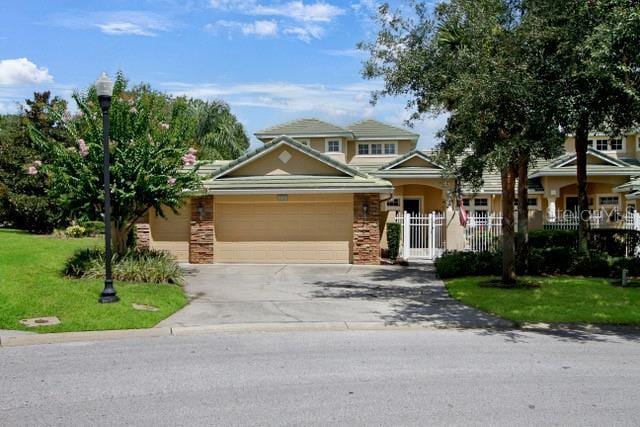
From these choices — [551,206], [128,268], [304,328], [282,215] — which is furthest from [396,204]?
[304,328]

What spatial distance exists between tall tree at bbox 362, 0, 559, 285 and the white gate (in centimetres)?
633

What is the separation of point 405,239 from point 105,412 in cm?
1639

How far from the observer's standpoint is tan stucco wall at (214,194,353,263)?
2014cm

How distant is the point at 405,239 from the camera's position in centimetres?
2111

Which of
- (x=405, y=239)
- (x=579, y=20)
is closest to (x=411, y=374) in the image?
(x=579, y=20)

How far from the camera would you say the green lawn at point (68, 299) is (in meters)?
9.77

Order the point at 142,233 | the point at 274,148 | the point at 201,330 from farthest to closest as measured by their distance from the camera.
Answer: the point at 274,148
the point at 142,233
the point at 201,330

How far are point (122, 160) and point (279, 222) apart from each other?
759 cm

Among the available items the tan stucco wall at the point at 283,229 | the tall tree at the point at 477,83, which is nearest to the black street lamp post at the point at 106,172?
the tall tree at the point at 477,83

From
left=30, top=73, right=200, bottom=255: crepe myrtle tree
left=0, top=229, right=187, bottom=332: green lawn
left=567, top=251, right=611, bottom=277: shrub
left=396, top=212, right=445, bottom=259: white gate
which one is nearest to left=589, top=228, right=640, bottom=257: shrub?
left=567, top=251, right=611, bottom=277: shrub

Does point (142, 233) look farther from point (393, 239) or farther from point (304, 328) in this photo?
point (304, 328)

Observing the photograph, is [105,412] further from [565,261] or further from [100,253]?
[565,261]

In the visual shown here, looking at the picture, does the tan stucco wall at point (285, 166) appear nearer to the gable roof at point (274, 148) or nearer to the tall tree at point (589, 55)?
the gable roof at point (274, 148)

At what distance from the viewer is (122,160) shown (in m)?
13.8
